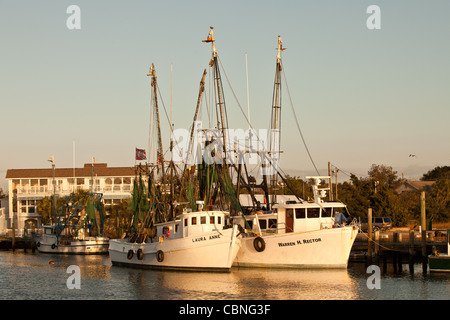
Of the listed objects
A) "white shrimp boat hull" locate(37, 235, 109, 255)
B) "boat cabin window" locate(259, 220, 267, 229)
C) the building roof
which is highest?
the building roof

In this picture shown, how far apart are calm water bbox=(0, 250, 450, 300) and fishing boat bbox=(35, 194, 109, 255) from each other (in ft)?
74.9

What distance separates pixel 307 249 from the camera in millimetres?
45156

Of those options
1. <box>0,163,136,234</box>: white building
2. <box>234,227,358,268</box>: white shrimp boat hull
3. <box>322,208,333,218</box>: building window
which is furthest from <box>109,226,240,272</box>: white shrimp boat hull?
<box>0,163,136,234</box>: white building

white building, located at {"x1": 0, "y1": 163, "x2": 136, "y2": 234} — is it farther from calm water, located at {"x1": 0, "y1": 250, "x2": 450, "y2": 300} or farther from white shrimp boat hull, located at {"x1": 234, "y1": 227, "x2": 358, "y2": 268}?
white shrimp boat hull, located at {"x1": 234, "y1": 227, "x2": 358, "y2": 268}

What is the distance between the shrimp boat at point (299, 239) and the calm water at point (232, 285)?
3.31 feet

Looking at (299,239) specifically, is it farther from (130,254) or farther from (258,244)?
(130,254)

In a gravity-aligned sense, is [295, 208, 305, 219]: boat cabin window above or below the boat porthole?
above

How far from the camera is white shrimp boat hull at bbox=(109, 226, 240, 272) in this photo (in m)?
43.5

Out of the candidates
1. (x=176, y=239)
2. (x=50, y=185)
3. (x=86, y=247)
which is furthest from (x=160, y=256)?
(x=50, y=185)

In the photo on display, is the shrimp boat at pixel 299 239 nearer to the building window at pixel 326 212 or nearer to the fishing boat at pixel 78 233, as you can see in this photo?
the building window at pixel 326 212

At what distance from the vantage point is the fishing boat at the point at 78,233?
2862 inches

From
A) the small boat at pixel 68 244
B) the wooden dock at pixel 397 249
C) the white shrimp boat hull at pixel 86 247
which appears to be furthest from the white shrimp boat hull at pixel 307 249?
the small boat at pixel 68 244
